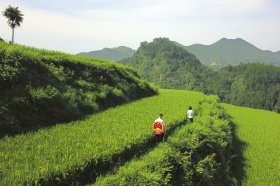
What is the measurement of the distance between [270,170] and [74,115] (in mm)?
17667

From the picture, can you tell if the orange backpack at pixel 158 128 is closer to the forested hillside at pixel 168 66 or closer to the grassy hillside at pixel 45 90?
the grassy hillside at pixel 45 90

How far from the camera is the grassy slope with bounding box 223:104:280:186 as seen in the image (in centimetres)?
2017

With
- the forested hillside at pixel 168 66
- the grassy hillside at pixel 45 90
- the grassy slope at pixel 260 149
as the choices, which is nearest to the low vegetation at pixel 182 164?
the grassy slope at pixel 260 149

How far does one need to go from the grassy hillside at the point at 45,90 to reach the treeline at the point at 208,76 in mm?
96214

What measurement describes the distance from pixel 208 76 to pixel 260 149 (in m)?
129

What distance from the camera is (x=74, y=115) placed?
1372 cm

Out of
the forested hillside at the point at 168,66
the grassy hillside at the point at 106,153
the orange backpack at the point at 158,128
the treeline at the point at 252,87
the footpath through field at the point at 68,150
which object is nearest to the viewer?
the footpath through field at the point at 68,150

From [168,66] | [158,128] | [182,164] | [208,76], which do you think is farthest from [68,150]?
[168,66]

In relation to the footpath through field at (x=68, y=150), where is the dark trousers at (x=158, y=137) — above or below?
below

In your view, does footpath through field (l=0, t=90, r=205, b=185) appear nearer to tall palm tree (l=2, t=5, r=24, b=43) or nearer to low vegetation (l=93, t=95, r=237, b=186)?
low vegetation (l=93, t=95, r=237, b=186)

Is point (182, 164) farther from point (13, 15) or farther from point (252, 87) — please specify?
point (252, 87)

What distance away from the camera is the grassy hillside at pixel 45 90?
1098cm

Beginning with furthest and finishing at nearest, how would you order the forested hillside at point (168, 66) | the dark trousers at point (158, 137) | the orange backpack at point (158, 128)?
the forested hillside at point (168, 66) → the dark trousers at point (158, 137) → the orange backpack at point (158, 128)

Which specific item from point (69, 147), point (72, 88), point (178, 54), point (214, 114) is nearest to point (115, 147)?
point (69, 147)
